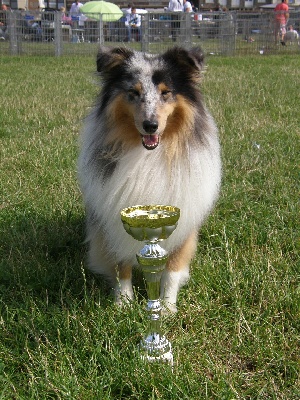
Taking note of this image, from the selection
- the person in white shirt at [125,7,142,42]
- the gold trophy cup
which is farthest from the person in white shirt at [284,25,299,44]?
the gold trophy cup

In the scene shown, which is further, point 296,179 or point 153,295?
point 296,179

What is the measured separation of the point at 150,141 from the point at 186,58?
0.51m

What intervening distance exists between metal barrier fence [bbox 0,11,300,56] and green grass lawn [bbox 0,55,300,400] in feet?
41.4

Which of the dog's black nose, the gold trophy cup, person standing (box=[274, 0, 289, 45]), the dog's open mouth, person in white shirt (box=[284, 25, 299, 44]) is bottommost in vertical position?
the gold trophy cup

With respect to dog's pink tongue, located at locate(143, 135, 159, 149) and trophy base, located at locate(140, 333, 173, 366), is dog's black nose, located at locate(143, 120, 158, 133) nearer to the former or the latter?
dog's pink tongue, located at locate(143, 135, 159, 149)

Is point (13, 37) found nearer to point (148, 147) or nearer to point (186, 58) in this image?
point (186, 58)

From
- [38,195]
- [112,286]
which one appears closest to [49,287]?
[112,286]

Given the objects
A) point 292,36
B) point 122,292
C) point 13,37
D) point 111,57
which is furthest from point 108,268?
point 292,36

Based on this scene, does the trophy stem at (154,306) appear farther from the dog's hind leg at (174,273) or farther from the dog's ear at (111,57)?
the dog's ear at (111,57)

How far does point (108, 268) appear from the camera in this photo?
124 inches

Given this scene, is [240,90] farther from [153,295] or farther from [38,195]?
[153,295]

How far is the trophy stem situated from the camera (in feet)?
7.43

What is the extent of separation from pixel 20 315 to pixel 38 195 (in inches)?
73.7

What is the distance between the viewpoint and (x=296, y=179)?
4.66 metres
